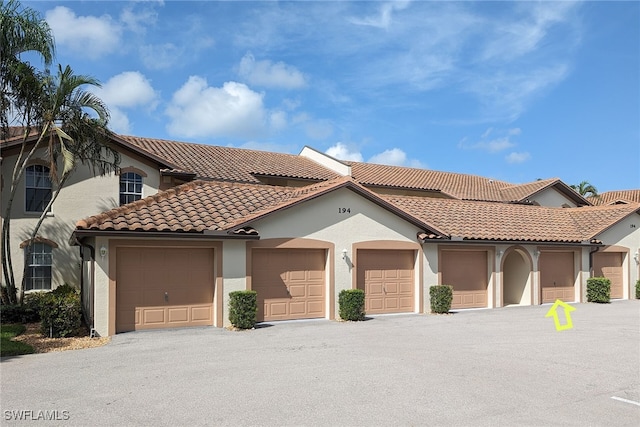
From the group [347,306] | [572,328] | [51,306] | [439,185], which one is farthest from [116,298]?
[439,185]

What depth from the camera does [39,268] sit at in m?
17.6

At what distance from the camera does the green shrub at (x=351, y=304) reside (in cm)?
1576

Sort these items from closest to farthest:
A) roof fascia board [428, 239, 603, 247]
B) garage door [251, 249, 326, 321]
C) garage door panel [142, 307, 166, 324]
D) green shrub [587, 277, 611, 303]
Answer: garage door panel [142, 307, 166, 324], garage door [251, 249, 326, 321], roof fascia board [428, 239, 603, 247], green shrub [587, 277, 611, 303]

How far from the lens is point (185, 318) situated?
46.9 feet

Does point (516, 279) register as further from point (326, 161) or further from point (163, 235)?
point (163, 235)

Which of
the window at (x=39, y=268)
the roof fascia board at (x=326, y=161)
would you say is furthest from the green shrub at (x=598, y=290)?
the window at (x=39, y=268)

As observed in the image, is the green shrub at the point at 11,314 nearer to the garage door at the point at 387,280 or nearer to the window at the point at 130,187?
the window at the point at 130,187

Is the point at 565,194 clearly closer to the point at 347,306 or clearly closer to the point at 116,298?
the point at 347,306

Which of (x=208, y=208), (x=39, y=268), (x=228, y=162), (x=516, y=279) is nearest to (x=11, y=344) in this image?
(x=208, y=208)

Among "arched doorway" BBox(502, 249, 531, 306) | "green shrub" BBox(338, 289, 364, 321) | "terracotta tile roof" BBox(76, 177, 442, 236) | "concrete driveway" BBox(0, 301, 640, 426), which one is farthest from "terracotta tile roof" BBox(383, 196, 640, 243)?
"concrete driveway" BBox(0, 301, 640, 426)

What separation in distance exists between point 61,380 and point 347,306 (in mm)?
8879

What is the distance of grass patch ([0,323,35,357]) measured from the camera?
10.8 m

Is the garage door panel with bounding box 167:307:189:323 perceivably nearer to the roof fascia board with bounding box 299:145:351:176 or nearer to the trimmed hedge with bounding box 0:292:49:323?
the trimmed hedge with bounding box 0:292:49:323

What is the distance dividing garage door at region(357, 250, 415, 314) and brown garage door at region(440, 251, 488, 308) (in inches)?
65.8
